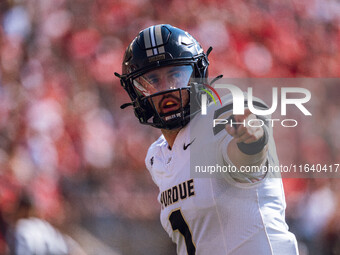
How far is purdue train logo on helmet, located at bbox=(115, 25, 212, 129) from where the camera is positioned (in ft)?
6.11

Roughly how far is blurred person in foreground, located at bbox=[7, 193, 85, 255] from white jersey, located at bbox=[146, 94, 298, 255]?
5.97ft

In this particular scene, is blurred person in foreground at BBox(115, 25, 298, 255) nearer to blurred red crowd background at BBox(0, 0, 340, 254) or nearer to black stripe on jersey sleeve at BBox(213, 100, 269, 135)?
black stripe on jersey sleeve at BBox(213, 100, 269, 135)

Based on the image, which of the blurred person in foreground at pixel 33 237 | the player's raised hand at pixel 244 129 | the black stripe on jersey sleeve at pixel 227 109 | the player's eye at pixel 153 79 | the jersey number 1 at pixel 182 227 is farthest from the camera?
the blurred person in foreground at pixel 33 237

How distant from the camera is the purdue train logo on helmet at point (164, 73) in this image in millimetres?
1863

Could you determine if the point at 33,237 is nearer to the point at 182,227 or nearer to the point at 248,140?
the point at 182,227

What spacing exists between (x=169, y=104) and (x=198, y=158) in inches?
11.8

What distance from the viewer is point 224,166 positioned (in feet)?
5.05

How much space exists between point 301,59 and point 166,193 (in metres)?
3.16

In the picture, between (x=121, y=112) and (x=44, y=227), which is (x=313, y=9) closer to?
(x=121, y=112)

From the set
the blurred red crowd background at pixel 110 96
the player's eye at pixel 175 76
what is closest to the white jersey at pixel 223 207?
the player's eye at pixel 175 76

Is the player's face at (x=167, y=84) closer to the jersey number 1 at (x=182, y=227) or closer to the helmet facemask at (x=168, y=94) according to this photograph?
the helmet facemask at (x=168, y=94)

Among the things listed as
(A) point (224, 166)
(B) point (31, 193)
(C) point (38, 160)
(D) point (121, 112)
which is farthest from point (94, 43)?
(A) point (224, 166)

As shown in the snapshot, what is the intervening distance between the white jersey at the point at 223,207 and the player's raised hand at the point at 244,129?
121mm

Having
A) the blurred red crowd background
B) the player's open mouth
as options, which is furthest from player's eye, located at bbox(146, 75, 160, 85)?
the blurred red crowd background
